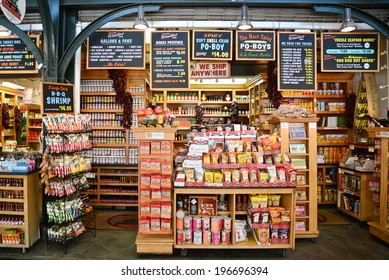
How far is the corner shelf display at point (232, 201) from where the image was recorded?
4168 mm

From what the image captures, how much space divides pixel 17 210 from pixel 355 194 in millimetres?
6078

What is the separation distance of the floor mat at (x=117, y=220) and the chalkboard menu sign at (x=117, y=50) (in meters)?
2.94

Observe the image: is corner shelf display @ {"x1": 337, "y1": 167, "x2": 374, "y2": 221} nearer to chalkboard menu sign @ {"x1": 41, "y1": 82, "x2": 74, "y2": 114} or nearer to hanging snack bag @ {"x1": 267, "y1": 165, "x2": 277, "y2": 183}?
hanging snack bag @ {"x1": 267, "y1": 165, "x2": 277, "y2": 183}

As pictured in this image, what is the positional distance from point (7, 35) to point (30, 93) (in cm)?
362

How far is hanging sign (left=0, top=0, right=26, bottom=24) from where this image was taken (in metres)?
4.12

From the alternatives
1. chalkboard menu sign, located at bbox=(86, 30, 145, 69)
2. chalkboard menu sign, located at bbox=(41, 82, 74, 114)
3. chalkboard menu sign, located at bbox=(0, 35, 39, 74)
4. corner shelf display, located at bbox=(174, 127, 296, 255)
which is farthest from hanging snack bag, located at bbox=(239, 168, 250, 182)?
chalkboard menu sign, located at bbox=(0, 35, 39, 74)

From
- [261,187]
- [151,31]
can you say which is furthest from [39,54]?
[261,187]

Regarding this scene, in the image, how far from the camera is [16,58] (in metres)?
5.55

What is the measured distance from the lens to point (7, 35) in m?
5.61

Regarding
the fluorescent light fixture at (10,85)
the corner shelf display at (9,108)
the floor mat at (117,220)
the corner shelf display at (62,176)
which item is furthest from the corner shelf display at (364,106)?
the fluorescent light fixture at (10,85)

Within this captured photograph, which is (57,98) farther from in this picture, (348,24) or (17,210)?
(348,24)

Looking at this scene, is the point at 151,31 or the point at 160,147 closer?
the point at 160,147

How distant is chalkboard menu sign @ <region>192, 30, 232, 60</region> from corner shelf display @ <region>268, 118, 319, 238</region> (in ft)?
5.24

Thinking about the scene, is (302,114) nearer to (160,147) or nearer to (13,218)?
(160,147)
